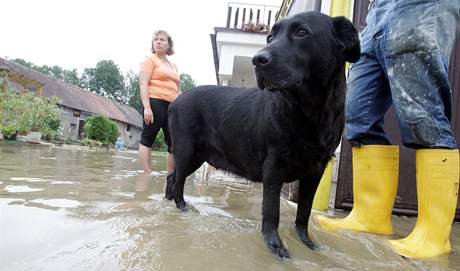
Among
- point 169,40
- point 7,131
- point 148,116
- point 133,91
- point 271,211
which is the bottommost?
point 271,211

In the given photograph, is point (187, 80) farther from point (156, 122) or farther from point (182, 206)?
point (182, 206)

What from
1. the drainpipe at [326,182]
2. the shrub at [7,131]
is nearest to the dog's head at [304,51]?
the drainpipe at [326,182]

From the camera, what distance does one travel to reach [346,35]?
2.14m

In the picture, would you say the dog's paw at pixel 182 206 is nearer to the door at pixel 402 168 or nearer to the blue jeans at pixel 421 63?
the blue jeans at pixel 421 63

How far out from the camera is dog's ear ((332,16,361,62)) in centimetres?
213

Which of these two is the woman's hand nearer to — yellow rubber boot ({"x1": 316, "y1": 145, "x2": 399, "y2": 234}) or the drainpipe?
the drainpipe

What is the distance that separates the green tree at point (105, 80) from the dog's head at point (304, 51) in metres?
75.7

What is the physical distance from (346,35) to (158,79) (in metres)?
3.05

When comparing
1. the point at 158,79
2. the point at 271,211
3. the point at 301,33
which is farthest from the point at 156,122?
the point at 301,33

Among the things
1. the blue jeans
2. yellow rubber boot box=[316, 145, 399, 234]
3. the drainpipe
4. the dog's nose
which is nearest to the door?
the drainpipe

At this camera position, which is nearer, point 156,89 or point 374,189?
point 374,189

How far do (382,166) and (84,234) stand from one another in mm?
1933

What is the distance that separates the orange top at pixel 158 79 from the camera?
4.73 meters

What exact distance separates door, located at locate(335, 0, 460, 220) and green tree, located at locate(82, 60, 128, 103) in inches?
2924
